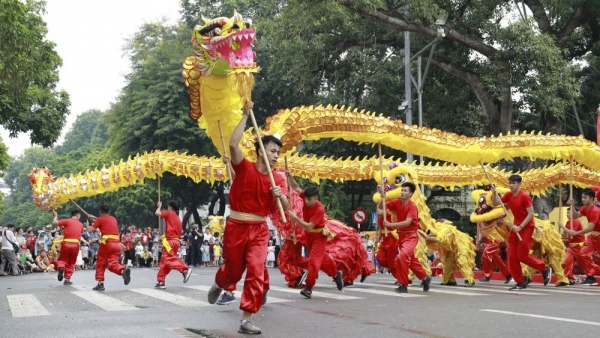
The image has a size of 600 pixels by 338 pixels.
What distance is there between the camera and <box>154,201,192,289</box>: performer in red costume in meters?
14.3

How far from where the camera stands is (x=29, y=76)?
65.4ft

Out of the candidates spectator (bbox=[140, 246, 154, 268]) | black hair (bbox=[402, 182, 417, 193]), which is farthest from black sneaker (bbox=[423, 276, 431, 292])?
spectator (bbox=[140, 246, 154, 268])

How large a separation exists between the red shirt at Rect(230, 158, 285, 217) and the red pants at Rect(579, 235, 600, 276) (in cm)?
879

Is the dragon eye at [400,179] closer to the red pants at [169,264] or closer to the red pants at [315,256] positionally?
the red pants at [315,256]

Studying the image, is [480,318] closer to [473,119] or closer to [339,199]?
[473,119]

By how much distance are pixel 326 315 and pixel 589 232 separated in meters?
7.54

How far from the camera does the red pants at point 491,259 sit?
1573 centimetres

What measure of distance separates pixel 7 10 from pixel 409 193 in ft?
33.1

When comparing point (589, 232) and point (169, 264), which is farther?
point (589, 232)

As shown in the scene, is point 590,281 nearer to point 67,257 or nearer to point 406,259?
point 406,259

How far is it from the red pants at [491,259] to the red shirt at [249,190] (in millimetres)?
8667

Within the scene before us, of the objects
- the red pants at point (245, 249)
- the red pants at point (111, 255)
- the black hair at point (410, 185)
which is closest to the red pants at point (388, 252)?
the black hair at point (410, 185)

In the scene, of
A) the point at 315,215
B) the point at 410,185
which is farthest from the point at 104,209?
the point at 410,185

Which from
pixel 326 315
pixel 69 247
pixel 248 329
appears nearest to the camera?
pixel 248 329
